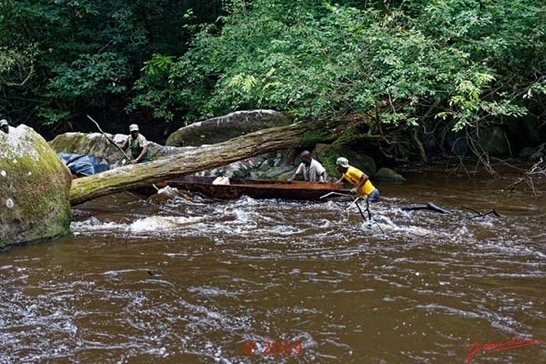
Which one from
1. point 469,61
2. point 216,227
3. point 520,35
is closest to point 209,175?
point 216,227

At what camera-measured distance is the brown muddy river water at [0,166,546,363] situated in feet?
12.0

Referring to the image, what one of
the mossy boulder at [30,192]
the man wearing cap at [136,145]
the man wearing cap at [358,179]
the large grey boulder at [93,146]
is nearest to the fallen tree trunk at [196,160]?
the mossy boulder at [30,192]

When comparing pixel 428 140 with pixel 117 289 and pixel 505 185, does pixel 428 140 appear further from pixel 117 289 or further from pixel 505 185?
pixel 117 289

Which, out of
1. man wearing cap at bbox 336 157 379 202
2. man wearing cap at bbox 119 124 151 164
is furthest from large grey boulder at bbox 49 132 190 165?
man wearing cap at bbox 336 157 379 202

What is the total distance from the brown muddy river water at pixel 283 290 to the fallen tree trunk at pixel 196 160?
57cm

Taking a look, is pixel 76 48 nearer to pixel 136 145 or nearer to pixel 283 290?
pixel 136 145

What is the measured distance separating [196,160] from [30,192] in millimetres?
3391

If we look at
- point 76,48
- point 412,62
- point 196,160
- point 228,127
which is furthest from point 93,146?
point 412,62

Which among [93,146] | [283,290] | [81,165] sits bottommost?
[283,290]

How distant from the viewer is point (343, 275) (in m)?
5.18

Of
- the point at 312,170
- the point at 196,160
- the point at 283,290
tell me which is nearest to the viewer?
the point at 283,290

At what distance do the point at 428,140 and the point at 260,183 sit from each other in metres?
6.53

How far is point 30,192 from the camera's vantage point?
665 cm

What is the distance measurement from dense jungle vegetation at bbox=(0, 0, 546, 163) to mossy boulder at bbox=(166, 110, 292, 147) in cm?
39
